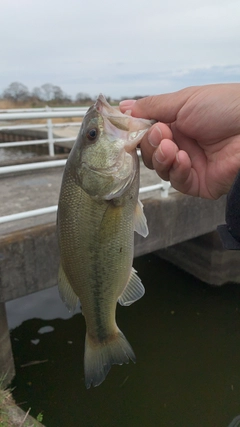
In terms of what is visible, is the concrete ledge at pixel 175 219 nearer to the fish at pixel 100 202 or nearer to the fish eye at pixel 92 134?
the fish at pixel 100 202

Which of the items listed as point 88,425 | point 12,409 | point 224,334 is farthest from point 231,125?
point 224,334

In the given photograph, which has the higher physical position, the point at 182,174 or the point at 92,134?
the point at 92,134

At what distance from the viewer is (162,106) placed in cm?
203

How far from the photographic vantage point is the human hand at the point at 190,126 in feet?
6.58

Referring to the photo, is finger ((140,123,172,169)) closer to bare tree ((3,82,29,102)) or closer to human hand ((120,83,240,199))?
human hand ((120,83,240,199))

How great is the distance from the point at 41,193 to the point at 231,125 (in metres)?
3.77

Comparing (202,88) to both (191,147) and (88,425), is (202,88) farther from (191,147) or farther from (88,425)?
(88,425)

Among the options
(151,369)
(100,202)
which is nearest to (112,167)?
(100,202)

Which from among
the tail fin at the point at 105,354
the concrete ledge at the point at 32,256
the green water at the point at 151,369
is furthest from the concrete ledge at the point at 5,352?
the tail fin at the point at 105,354

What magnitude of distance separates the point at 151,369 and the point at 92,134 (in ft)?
13.2

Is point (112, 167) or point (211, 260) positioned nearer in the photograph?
point (112, 167)

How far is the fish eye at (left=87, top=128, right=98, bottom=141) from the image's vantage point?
1.77 metres

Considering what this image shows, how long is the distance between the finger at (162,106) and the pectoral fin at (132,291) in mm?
909

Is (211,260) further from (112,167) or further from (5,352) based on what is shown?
(112,167)
